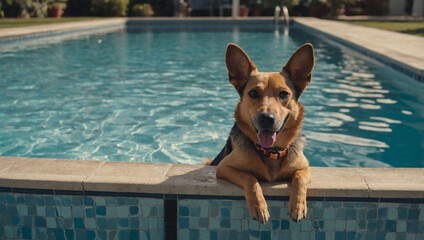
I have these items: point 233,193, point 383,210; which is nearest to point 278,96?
point 233,193

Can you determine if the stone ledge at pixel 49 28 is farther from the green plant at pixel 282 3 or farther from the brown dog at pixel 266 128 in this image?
the brown dog at pixel 266 128

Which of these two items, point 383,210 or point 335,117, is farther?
point 335,117

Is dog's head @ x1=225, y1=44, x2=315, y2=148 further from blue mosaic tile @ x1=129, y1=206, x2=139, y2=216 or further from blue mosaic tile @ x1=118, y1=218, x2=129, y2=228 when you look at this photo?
blue mosaic tile @ x1=118, y1=218, x2=129, y2=228

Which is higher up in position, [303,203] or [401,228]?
[303,203]

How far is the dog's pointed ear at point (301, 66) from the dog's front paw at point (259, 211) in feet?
3.47

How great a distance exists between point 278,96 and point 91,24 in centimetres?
2202

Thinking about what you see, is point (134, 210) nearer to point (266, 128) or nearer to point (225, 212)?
point (225, 212)

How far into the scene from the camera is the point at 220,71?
12.8 metres

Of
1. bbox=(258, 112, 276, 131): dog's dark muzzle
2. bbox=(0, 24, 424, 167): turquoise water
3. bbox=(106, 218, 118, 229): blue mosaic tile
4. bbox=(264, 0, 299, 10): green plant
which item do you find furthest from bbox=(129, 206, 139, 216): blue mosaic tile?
bbox=(264, 0, 299, 10): green plant

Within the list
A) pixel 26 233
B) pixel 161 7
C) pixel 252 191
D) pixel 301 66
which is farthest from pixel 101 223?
pixel 161 7

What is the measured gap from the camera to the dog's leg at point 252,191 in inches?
115

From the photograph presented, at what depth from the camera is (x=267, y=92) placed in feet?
10.7

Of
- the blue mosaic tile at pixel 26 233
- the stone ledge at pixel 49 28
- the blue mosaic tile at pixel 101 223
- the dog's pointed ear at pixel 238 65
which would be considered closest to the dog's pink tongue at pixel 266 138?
the dog's pointed ear at pixel 238 65

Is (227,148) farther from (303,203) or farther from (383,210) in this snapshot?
(383,210)
